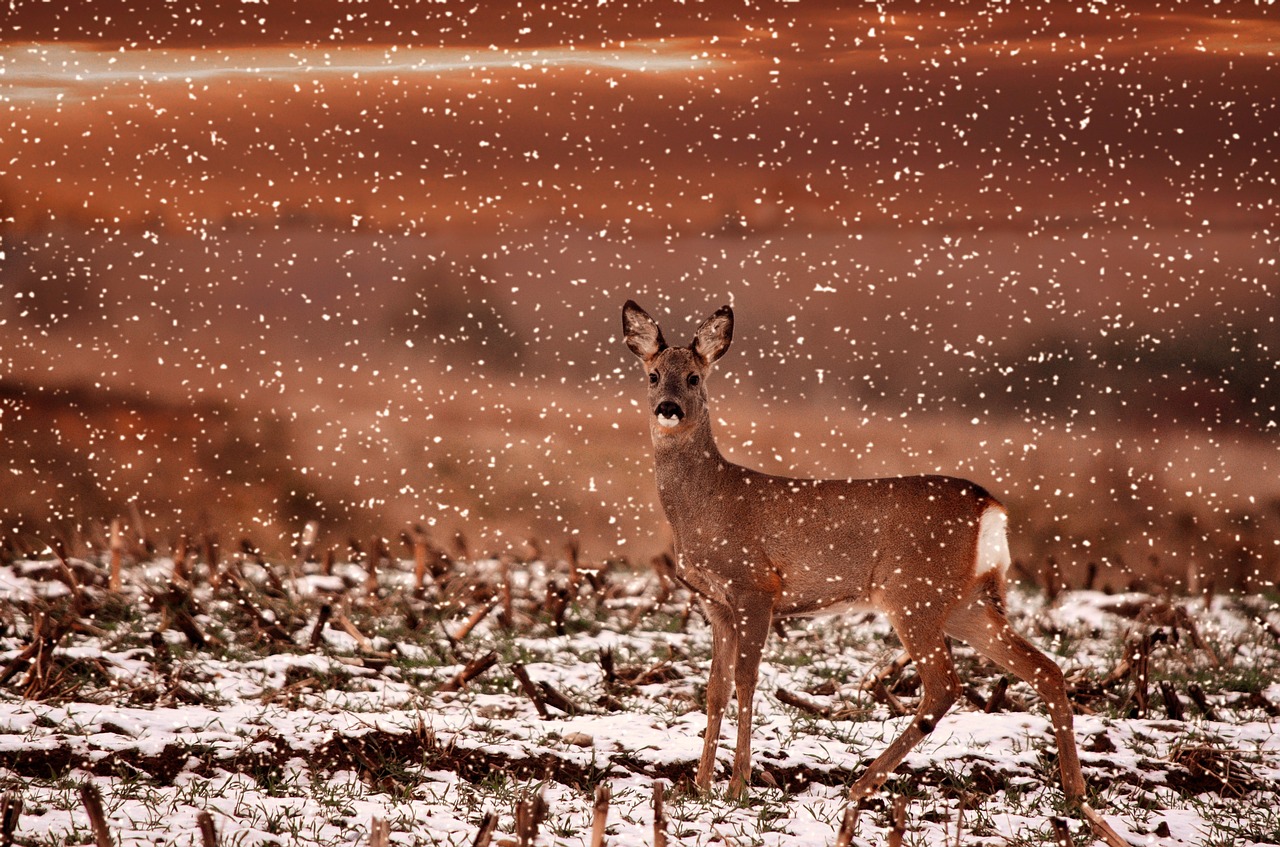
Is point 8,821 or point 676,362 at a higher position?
point 676,362

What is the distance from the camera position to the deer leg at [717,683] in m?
6.02

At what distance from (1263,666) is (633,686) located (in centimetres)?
462

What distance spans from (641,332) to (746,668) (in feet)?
6.50

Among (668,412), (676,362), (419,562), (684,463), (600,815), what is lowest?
(419,562)

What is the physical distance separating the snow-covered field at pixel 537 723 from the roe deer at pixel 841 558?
498 millimetres

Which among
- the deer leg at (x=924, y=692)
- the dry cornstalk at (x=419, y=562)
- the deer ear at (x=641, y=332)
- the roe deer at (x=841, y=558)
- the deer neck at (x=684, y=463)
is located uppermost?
the deer ear at (x=641, y=332)

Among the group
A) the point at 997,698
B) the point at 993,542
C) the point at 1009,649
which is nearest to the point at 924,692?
the point at 1009,649

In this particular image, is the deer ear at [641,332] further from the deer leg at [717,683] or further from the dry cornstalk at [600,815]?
the dry cornstalk at [600,815]

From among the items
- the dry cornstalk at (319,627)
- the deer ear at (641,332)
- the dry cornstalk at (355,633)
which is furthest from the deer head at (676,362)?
the dry cornstalk at (319,627)

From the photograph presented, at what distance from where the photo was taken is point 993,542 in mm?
6625

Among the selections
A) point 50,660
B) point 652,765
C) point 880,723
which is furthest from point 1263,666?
point 50,660

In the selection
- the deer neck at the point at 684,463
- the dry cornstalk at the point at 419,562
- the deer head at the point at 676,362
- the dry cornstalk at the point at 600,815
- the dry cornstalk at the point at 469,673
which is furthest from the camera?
the dry cornstalk at the point at 419,562

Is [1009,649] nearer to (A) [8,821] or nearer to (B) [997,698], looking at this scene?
(B) [997,698]

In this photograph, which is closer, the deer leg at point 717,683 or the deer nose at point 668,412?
the deer leg at point 717,683
